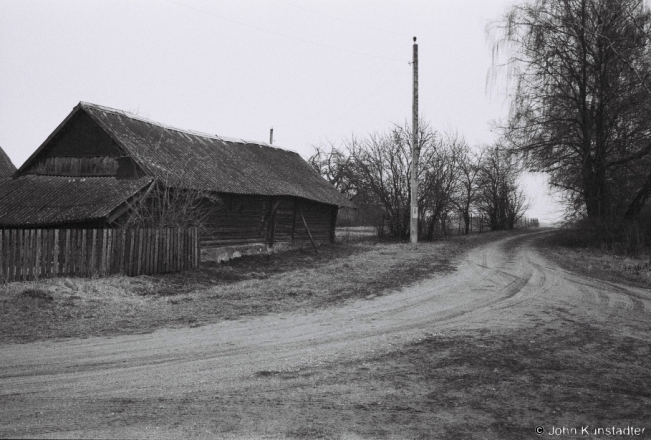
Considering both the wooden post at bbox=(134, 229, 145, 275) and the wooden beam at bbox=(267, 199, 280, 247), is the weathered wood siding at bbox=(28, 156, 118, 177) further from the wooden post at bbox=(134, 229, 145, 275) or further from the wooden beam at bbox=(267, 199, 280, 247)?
the wooden beam at bbox=(267, 199, 280, 247)

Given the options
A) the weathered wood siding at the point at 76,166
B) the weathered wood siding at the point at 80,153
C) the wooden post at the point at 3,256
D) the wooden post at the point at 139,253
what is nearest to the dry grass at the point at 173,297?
the wooden post at the point at 139,253

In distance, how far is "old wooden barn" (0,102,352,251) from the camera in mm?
15430

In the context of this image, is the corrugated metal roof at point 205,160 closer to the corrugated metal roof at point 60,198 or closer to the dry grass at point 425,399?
the corrugated metal roof at point 60,198

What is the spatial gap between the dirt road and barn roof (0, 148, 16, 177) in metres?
29.5

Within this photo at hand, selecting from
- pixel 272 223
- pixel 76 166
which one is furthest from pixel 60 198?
pixel 272 223

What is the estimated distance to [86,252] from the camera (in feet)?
39.7

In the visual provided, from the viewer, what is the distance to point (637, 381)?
5145mm

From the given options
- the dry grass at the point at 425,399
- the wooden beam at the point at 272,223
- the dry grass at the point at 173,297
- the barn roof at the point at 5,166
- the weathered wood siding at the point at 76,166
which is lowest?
the dry grass at the point at 425,399


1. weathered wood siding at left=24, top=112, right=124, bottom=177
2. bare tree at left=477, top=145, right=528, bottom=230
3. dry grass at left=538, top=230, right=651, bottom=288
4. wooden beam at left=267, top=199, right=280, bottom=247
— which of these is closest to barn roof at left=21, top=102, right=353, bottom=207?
weathered wood siding at left=24, top=112, right=124, bottom=177

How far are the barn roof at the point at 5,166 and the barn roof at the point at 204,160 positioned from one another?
14.2 meters

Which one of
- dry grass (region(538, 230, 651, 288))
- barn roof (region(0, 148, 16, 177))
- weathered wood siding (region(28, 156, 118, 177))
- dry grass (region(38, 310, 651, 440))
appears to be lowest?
dry grass (region(38, 310, 651, 440))

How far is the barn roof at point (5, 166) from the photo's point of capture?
3061cm

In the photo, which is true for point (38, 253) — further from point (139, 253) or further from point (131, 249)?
point (139, 253)

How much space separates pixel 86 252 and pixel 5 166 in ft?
82.2
